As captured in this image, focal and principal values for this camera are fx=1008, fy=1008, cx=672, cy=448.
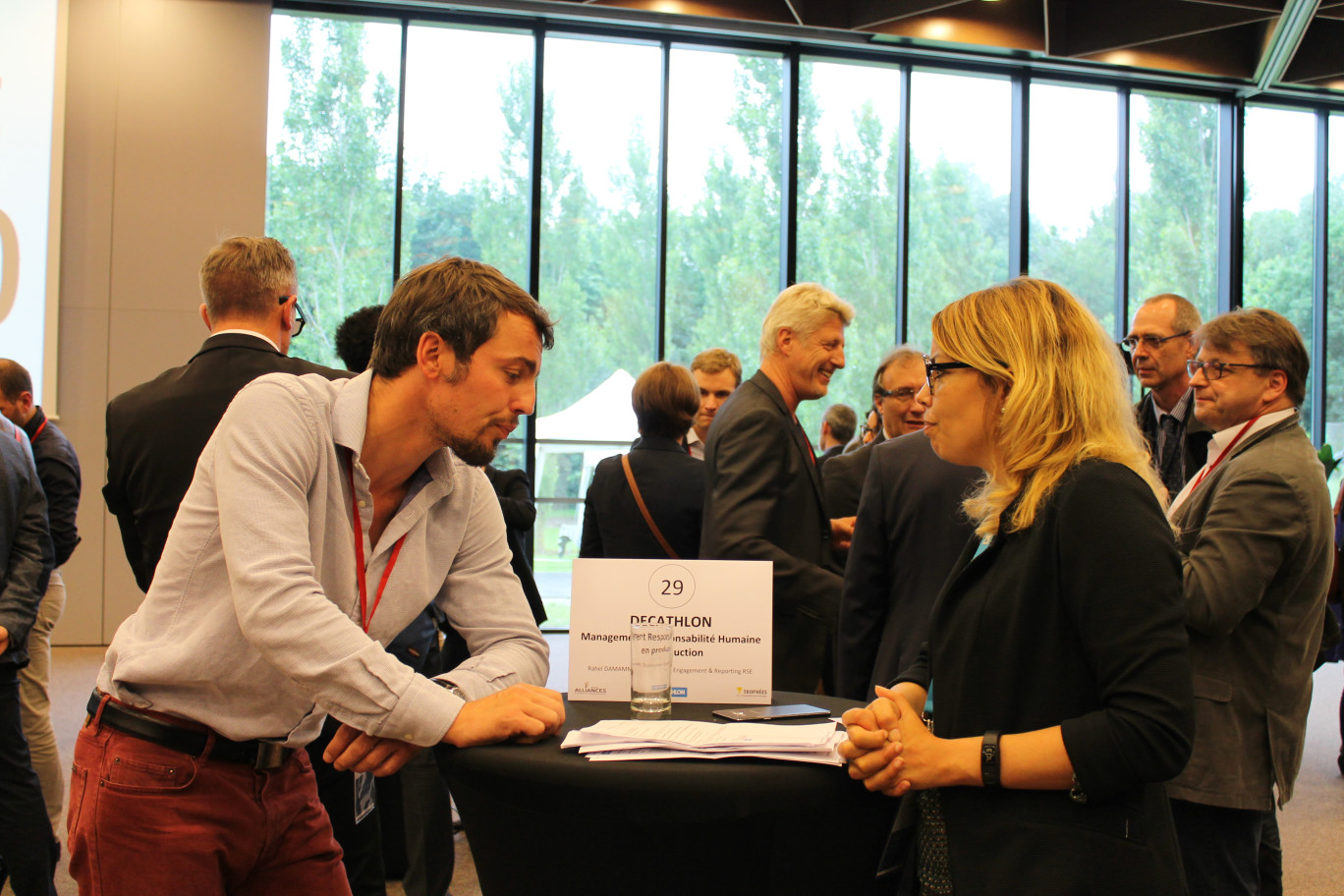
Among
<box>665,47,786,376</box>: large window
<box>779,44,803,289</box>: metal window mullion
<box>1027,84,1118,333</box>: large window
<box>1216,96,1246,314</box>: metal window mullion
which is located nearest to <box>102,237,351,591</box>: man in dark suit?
<box>665,47,786,376</box>: large window

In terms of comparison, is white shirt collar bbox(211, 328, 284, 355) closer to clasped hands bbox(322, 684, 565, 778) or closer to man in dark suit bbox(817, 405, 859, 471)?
clasped hands bbox(322, 684, 565, 778)

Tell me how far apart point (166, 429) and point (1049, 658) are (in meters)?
1.93

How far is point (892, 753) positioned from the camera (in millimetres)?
1301

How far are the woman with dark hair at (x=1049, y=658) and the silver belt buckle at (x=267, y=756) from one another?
86 centimetres

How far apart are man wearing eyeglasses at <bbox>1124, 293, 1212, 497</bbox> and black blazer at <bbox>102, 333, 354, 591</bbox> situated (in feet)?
8.22

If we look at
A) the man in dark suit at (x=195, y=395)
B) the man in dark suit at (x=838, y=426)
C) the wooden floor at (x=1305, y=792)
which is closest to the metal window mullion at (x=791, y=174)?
the man in dark suit at (x=838, y=426)

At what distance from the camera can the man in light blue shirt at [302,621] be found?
131 cm

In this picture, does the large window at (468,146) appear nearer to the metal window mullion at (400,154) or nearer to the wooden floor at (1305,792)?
the metal window mullion at (400,154)

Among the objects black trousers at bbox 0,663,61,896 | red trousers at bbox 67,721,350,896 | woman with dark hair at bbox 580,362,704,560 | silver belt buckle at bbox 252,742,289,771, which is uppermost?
woman with dark hair at bbox 580,362,704,560

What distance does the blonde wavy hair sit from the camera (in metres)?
1.36

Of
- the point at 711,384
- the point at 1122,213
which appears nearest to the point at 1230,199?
the point at 1122,213

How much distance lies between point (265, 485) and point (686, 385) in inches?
88.0

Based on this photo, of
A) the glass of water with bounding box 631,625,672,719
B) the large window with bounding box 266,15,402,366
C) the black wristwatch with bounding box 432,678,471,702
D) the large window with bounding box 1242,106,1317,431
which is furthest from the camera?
the large window with bounding box 1242,106,1317,431

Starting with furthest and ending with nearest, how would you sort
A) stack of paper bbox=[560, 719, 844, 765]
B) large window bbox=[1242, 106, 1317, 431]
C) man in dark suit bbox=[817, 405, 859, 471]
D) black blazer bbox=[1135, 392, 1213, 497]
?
1. large window bbox=[1242, 106, 1317, 431]
2. man in dark suit bbox=[817, 405, 859, 471]
3. black blazer bbox=[1135, 392, 1213, 497]
4. stack of paper bbox=[560, 719, 844, 765]
